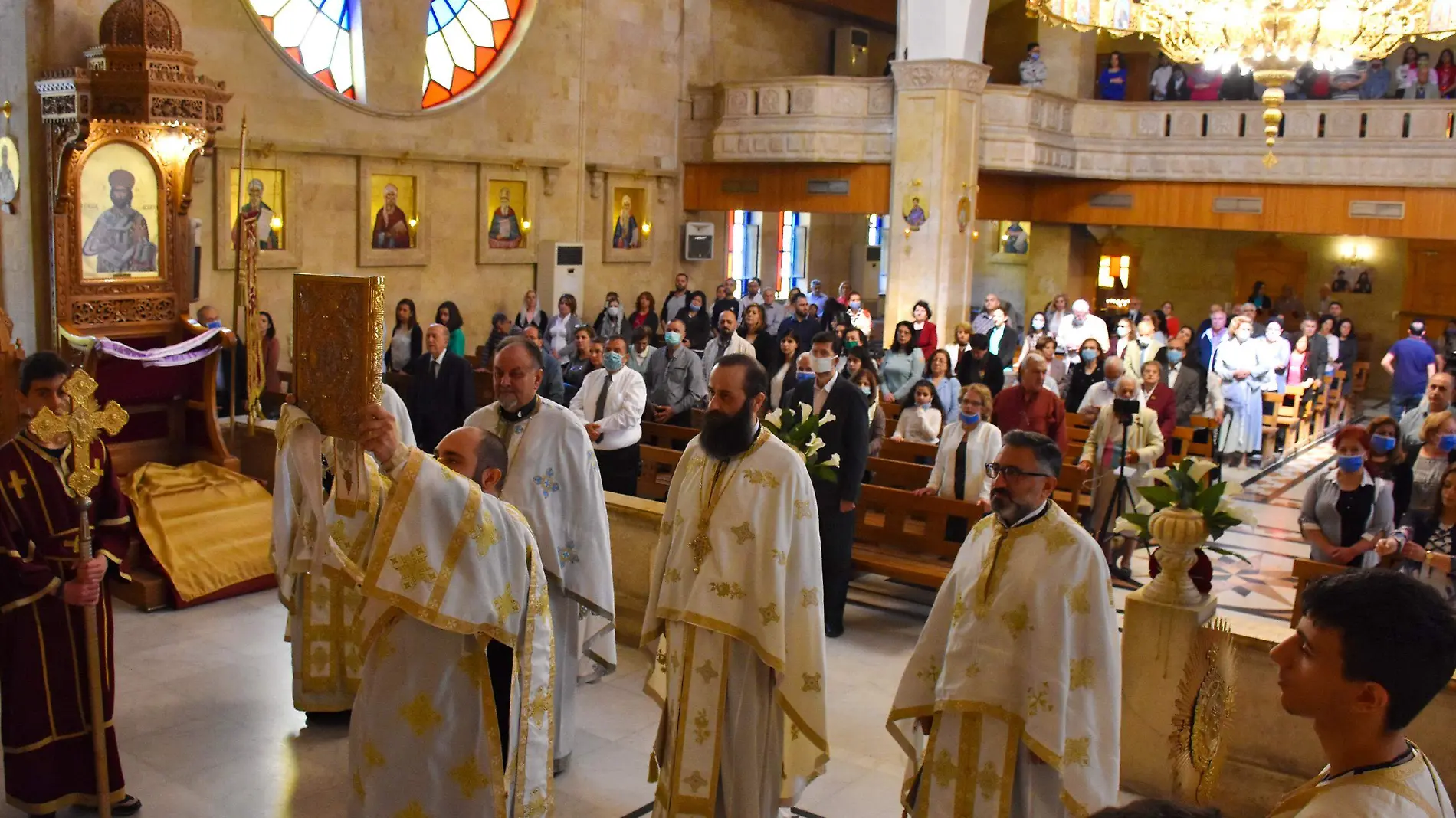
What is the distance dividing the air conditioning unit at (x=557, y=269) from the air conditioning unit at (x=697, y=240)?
2.77 meters

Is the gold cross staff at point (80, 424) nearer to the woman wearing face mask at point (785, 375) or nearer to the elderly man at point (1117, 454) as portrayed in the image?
the elderly man at point (1117, 454)

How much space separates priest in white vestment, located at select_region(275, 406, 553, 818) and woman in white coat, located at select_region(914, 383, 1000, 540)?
4586 mm

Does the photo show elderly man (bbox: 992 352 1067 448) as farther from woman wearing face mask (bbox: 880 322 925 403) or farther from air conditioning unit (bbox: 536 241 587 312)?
air conditioning unit (bbox: 536 241 587 312)

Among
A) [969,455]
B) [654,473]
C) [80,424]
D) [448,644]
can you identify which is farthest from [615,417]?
[448,644]

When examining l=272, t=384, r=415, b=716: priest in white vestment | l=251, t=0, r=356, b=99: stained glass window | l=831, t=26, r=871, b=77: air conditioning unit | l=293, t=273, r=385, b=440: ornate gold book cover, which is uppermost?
l=831, t=26, r=871, b=77: air conditioning unit

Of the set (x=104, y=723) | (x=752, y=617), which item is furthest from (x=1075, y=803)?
(x=104, y=723)

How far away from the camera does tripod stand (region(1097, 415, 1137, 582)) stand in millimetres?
9180

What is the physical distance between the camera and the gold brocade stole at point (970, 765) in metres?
3.95

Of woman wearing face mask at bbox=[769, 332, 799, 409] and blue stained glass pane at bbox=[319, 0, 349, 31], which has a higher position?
blue stained glass pane at bbox=[319, 0, 349, 31]

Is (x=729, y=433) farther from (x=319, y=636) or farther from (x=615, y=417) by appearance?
(x=615, y=417)

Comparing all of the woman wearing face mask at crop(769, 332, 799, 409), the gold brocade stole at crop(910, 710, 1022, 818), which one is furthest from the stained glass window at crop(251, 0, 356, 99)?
the gold brocade stole at crop(910, 710, 1022, 818)

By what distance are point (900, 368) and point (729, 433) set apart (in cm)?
833

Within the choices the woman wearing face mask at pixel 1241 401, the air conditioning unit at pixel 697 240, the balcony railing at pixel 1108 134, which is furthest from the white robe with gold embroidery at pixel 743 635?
the air conditioning unit at pixel 697 240

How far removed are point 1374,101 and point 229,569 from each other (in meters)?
16.7
